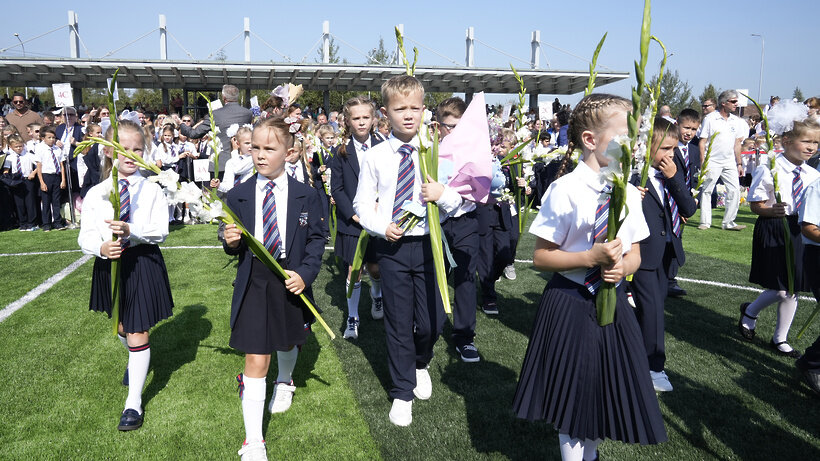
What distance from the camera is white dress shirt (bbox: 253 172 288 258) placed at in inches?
130

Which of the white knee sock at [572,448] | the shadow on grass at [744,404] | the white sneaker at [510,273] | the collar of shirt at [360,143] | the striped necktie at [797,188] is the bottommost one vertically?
the shadow on grass at [744,404]

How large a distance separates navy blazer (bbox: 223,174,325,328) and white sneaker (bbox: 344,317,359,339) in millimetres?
1785

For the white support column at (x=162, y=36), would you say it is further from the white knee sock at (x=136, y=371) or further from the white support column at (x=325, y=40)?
the white knee sock at (x=136, y=371)

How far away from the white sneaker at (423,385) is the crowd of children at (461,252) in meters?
0.01

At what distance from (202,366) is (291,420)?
1254 millimetres

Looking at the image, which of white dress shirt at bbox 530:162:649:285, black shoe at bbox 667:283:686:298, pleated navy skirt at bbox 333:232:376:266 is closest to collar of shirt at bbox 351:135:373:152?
pleated navy skirt at bbox 333:232:376:266

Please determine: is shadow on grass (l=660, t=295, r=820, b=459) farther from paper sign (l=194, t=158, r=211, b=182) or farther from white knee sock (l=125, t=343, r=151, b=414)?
paper sign (l=194, t=158, r=211, b=182)

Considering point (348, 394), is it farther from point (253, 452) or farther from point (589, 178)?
point (589, 178)

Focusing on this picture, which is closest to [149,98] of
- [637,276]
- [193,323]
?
[193,323]

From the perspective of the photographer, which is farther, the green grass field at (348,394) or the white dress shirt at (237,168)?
the white dress shirt at (237,168)

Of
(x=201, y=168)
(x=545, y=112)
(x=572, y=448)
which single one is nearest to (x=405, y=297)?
(x=572, y=448)

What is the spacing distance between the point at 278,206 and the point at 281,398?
1.38 metres

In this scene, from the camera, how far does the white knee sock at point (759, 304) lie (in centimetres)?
478

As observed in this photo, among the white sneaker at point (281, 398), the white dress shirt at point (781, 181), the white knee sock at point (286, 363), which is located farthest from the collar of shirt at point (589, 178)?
the white dress shirt at point (781, 181)
